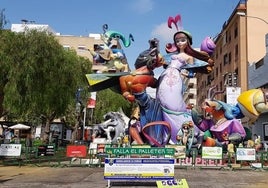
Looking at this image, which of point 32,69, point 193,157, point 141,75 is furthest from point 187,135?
point 32,69

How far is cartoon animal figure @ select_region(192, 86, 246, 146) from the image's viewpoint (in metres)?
28.3

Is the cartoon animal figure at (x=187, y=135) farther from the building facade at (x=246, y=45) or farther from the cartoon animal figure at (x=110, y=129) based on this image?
the building facade at (x=246, y=45)

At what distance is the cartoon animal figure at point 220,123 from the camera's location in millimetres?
28261

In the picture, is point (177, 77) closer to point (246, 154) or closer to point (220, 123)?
point (220, 123)

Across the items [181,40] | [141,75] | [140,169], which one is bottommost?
[140,169]

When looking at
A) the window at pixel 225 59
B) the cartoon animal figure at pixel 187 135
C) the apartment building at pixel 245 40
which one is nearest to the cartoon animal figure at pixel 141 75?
the cartoon animal figure at pixel 187 135

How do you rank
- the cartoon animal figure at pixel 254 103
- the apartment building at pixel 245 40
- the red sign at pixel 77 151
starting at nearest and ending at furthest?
the red sign at pixel 77 151, the cartoon animal figure at pixel 254 103, the apartment building at pixel 245 40

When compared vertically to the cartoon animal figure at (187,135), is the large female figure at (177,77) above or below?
above

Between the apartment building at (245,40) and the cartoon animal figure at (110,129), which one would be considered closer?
the cartoon animal figure at (110,129)

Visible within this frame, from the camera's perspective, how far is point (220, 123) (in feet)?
95.8

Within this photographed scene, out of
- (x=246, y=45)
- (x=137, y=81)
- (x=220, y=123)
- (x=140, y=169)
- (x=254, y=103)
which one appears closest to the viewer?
(x=140, y=169)

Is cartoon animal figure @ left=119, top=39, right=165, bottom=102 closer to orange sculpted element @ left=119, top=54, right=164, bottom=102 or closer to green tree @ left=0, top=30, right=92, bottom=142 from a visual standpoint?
orange sculpted element @ left=119, top=54, right=164, bottom=102

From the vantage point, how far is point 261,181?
16.0 meters

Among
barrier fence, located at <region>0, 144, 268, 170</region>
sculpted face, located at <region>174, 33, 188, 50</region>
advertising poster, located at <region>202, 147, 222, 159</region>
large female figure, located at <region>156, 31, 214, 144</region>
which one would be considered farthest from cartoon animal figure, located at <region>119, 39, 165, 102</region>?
advertising poster, located at <region>202, 147, 222, 159</region>
